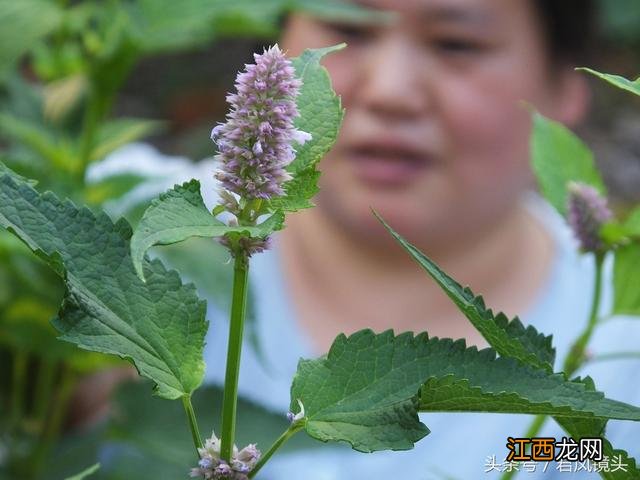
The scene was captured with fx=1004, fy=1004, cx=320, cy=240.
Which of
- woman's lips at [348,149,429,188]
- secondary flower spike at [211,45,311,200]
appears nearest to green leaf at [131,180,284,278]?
secondary flower spike at [211,45,311,200]

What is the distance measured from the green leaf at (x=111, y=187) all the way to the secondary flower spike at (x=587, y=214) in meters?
0.35

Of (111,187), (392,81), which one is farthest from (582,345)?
(392,81)

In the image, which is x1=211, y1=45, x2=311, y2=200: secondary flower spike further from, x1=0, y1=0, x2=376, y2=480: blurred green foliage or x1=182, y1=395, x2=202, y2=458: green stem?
x1=0, y1=0, x2=376, y2=480: blurred green foliage

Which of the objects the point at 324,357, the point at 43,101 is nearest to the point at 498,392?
the point at 324,357

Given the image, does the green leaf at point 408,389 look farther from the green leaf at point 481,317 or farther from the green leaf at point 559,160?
the green leaf at point 559,160

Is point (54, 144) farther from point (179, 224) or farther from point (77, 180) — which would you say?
point (179, 224)

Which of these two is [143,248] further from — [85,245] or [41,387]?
[41,387]

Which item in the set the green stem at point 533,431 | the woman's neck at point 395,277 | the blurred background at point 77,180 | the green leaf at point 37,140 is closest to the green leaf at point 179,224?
the green stem at point 533,431

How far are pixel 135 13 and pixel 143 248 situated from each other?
53 centimetres

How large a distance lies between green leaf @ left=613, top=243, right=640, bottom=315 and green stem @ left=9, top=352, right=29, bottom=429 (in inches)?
17.6

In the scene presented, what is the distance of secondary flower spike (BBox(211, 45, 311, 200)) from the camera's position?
0.28 m

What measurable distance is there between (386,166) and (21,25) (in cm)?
63

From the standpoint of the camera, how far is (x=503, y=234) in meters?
1.49

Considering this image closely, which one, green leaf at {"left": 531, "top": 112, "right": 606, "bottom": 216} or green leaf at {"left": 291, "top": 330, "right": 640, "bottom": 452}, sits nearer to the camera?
green leaf at {"left": 291, "top": 330, "right": 640, "bottom": 452}
